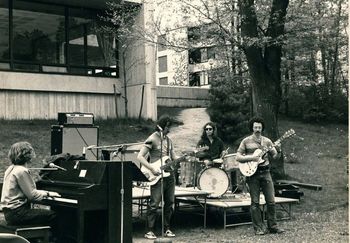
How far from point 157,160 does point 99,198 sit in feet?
4.93

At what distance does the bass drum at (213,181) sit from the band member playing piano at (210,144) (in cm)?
58

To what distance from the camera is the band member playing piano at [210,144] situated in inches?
459

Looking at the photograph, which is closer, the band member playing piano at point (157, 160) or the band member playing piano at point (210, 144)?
the band member playing piano at point (157, 160)

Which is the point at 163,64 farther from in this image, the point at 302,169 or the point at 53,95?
the point at 302,169

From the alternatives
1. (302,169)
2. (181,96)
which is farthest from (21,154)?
(181,96)

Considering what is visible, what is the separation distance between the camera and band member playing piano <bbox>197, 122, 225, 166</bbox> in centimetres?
1165

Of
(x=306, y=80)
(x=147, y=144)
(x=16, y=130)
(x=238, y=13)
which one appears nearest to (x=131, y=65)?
(x=16, y=130)

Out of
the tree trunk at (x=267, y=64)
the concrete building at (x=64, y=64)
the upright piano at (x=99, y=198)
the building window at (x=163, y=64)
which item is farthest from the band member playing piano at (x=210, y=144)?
the building window at (x=163, y=64)

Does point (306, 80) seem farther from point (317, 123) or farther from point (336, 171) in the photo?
point (336, 171)

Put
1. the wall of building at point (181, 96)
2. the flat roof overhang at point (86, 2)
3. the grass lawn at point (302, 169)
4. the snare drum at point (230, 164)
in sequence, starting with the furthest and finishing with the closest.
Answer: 1. the wall of building at point (181, 96)
2. the flat roof overhang at point (86, 2)
3. the snare drum at point (230, 164)
4. the grass lawn at point (302, 169)

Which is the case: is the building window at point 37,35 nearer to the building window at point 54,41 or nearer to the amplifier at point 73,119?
the building window at point 54,41

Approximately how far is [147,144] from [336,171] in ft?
38.5

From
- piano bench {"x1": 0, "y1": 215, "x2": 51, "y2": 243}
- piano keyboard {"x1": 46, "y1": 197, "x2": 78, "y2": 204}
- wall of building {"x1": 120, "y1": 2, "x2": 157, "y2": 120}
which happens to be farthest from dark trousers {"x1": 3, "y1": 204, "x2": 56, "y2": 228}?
wall of building {"x1": 120, "y1": 2, "x2": 157, "y2": 120}

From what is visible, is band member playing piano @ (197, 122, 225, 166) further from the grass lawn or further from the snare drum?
the grass lawn
